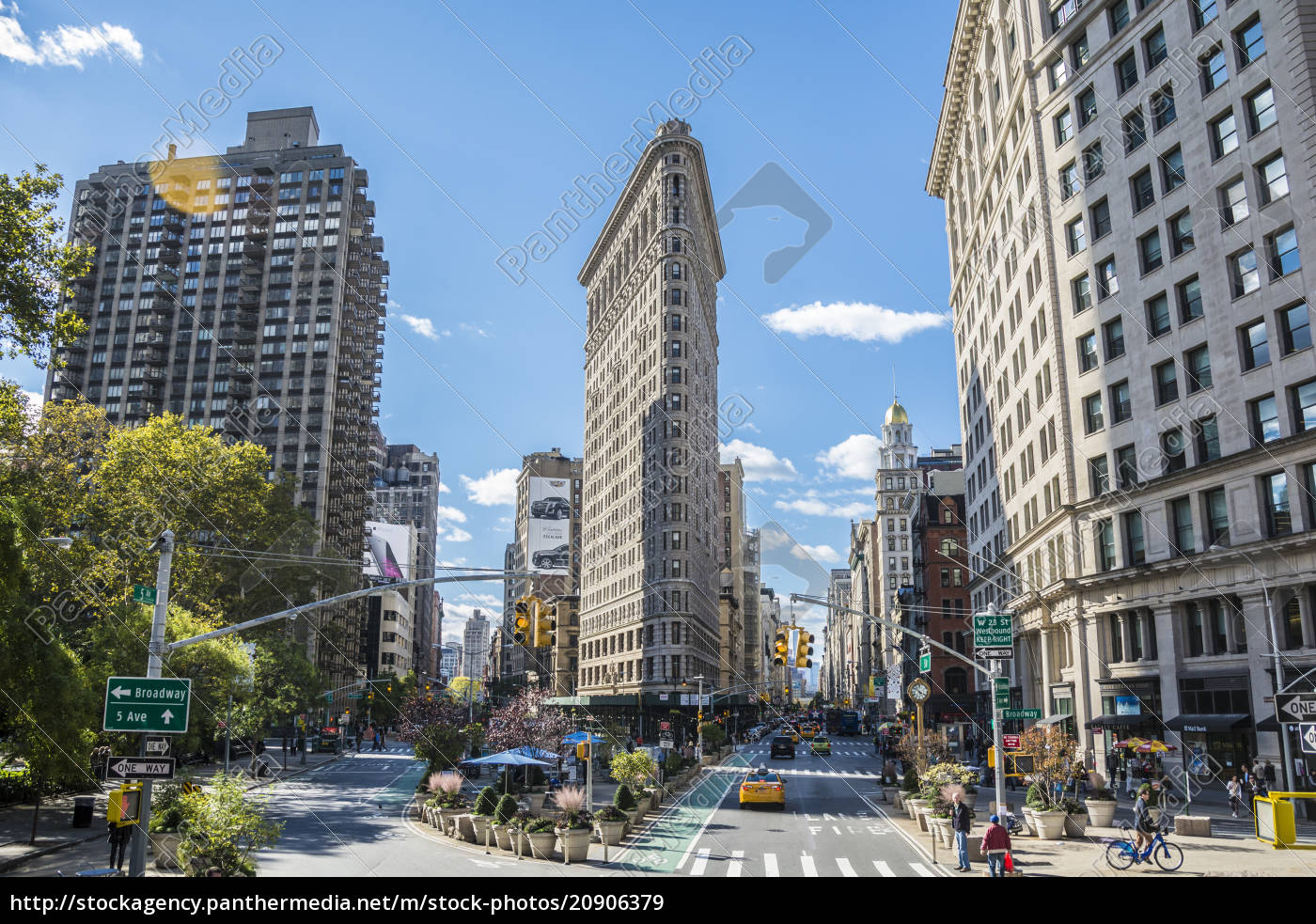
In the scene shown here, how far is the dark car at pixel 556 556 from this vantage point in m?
142

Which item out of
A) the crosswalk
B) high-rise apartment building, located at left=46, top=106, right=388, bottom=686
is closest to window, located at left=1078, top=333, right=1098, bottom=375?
the crosswalk

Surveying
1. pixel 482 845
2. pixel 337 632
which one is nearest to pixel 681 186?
pixel 337 632

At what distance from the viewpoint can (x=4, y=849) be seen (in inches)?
956

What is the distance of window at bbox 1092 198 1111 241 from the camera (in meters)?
45.3

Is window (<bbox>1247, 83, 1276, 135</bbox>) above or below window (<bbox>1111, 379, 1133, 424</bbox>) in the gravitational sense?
above

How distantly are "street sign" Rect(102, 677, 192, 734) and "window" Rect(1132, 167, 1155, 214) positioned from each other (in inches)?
1695

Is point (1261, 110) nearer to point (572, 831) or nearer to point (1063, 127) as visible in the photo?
Result: point (1063, 127)

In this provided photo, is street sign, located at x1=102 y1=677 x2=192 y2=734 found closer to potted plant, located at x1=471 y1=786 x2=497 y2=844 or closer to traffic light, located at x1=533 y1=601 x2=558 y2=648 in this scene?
traffic light, located at x1=533 y1=601 x2=558 y2=648

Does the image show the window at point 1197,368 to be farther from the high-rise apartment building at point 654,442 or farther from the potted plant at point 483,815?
the high-rise apartment building at point 654,442

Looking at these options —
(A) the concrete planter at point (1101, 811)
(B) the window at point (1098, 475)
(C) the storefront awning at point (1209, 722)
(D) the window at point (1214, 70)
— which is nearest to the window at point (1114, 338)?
(B) the window at point (1098, 475)

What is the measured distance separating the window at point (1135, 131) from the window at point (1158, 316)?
7.50 metres

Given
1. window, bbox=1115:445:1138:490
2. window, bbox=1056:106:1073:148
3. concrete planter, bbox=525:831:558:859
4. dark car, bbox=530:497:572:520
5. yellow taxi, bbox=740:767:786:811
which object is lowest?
yellow taxi, bbox=740:767:786:811
